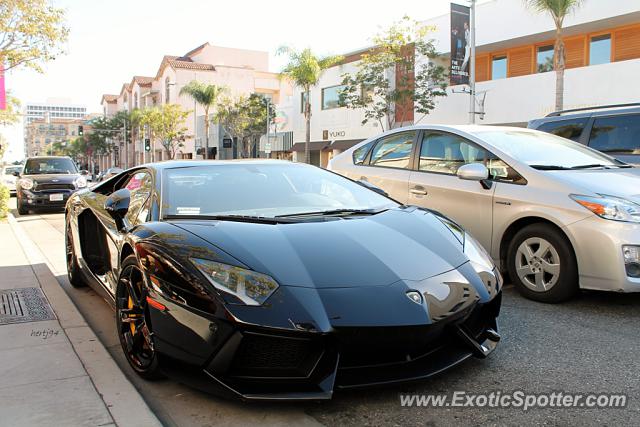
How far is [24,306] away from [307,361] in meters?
3.33

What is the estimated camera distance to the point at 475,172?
4680 mm

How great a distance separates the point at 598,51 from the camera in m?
21.3

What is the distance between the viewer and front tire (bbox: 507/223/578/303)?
14.1ft

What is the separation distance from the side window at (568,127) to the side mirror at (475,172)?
9.80 feet

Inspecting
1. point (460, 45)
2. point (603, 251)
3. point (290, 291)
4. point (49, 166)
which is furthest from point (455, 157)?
point (460, 45)

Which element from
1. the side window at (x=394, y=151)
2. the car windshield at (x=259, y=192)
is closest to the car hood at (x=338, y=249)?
the car windshield at (x=259, y=192)

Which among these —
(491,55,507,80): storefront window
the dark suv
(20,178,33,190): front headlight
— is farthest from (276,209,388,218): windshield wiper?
(491,55,507,80): storefront window

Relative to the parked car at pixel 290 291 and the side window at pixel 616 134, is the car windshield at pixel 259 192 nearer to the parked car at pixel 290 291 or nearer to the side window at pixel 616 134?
the parked car at pixel 290 291

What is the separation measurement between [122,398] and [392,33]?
24786 mm

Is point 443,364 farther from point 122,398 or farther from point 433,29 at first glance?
point 433,29

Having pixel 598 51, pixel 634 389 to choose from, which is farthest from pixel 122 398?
pixel 598 51

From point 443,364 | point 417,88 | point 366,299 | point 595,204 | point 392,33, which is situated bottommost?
point 443,364

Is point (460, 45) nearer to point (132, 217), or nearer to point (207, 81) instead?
point (132, 217)

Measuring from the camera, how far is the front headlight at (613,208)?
4074 millimetres
